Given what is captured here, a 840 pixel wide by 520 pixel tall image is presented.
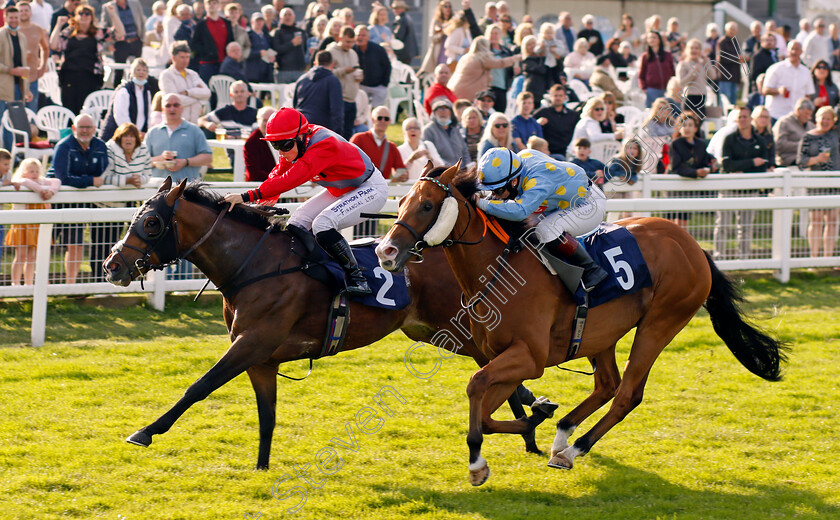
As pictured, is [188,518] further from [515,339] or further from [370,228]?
[370,228]

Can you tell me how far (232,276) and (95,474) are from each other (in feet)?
3.84

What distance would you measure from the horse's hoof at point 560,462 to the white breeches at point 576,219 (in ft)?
3.51

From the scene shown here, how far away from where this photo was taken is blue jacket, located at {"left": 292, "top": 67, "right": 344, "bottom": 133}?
10156 mm

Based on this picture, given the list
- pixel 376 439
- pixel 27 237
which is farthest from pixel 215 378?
pixel 27 237

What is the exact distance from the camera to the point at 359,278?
19.1ft

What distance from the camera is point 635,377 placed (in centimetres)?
570

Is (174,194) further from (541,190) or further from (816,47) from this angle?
(816,47)

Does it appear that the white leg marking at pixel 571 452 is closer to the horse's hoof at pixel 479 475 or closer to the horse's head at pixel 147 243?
the horse's hoof at pixel 479 475

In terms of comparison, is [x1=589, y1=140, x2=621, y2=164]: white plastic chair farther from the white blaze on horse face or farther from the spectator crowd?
the white blaze on horse face

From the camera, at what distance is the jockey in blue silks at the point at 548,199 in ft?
17.1

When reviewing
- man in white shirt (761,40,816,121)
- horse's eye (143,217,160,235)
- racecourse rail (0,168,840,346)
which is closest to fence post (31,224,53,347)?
racecourse rail (0,168,840,346)

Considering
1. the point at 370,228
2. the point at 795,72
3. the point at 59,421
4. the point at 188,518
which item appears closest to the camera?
the point at 188,518

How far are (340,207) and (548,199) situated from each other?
3.75 ft

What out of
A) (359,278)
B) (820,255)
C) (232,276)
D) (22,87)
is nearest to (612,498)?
(359,278)
